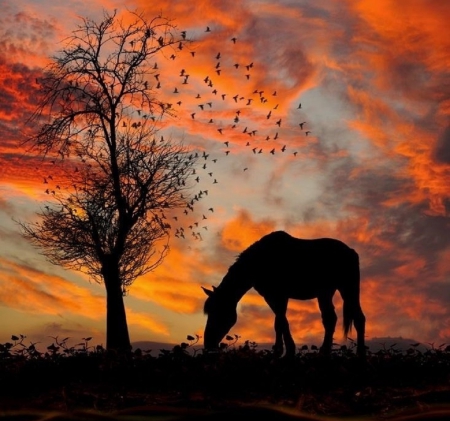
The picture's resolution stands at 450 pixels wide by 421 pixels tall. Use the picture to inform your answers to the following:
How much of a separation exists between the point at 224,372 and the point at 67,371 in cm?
291

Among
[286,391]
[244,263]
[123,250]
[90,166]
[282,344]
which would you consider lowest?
[286,391]

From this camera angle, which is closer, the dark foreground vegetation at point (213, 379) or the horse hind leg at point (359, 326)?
the dark foreground vegetation at point (213, 379)

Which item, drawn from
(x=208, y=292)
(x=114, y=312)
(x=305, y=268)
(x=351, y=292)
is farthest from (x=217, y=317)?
(x=114, y=312)

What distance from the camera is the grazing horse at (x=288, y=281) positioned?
1546cm

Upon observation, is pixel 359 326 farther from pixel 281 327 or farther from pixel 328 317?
pixel 281 327

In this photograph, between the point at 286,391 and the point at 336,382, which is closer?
the point at 286,391

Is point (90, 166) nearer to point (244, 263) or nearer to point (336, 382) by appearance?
point (244, 263)

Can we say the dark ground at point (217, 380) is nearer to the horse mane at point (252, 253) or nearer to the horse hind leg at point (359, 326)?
the horse hind leg at point (359, 326)

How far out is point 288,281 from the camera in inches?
608

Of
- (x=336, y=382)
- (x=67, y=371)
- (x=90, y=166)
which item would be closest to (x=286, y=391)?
(x=336, y=382)

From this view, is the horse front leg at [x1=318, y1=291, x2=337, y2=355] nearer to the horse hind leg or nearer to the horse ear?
the horse hind leg

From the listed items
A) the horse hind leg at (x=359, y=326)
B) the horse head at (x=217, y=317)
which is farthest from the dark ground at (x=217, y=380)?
the horse head at (x=217, y=317)

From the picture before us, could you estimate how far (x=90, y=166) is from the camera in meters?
24.1

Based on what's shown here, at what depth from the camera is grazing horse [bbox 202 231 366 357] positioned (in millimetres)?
15461
